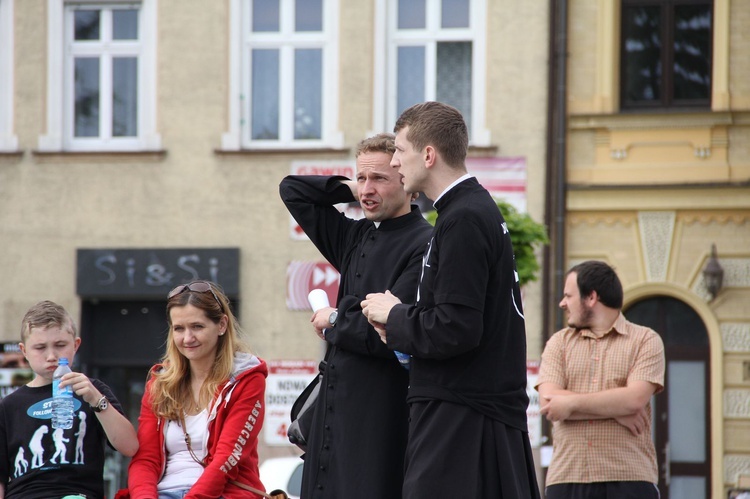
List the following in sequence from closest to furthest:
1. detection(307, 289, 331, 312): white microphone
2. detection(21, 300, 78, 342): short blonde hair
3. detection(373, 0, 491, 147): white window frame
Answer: detection(307, 289, 331, 312): white microphone
detection(21, 300, 78, 342): short blonde hair
detection(373, 0, 491, 147): white window frame

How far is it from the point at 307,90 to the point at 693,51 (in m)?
4.73

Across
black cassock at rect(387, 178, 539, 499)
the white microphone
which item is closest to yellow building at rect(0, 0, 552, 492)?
the white microphone

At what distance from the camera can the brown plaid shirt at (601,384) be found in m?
5.84

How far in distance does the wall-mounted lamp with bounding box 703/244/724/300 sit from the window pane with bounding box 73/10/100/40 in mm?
8122

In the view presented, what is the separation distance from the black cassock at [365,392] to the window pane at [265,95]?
37.2 ft

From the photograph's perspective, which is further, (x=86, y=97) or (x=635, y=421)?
(x=86, y=97)

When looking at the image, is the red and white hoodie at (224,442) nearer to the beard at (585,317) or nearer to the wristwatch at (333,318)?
the wristwatch at (333,318)

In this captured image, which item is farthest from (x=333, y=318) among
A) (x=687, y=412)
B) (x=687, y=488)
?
(x=687, y=488)

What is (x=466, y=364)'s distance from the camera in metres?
4.23

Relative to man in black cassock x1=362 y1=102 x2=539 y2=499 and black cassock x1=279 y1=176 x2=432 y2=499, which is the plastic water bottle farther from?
man in black cassock x1=362 y1=102 x2=539 y2=499

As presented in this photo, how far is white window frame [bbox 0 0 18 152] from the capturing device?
53.7ft

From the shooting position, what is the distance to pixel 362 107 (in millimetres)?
15789

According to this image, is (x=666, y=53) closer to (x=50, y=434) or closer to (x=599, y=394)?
(x=599, y=394)

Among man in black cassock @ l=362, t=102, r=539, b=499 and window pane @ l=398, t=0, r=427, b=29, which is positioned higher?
window pane @ l=398, t=0, r=427, b=29
